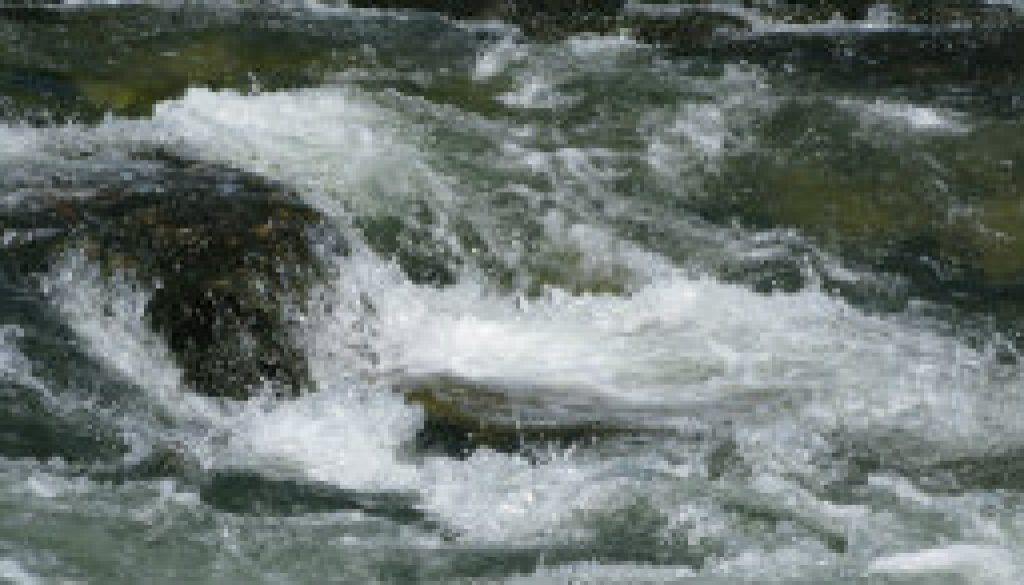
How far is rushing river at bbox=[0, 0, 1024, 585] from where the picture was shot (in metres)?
6.25

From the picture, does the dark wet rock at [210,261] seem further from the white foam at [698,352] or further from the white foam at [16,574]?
the white foam at [16,574]

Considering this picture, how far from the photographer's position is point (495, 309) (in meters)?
8.50

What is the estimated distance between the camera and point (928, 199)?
990 centimetres

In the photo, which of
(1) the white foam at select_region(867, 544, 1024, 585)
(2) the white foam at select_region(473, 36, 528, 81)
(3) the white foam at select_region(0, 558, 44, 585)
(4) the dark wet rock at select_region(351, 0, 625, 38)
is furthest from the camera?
(4) the dark wet rock at select_region(351, 0, 625, 38)

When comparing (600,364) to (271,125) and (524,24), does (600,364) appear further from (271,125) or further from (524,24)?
(524,24)

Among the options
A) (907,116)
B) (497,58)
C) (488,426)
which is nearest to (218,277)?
(488,426)

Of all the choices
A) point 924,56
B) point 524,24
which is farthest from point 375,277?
point 924,56

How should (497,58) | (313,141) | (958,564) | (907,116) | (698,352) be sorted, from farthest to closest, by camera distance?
(497,58), (907,116), (313,141), (698,352), (958,564)

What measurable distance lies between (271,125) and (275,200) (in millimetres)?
1848

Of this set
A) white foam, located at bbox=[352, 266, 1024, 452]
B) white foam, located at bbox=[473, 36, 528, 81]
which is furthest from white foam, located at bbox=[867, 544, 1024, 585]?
white foam, located at bbox=[473, 36, 528, 81]

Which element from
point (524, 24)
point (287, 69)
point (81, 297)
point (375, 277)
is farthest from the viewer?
point (524, 24)

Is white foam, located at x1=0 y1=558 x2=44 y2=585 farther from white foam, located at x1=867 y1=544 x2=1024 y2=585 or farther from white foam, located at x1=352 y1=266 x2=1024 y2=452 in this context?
white foam, located at x1=867 y1=544 x2=1024 y2=585

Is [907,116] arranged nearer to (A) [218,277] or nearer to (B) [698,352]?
(B) [698,352]

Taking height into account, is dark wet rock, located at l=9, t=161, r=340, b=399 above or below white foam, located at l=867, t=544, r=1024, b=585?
above
